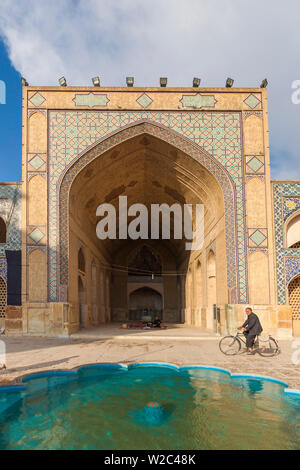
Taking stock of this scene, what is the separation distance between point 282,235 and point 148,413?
28.9 feet

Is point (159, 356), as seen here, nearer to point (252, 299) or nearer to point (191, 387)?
point (191, 387)

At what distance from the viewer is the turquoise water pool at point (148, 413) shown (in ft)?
10.8

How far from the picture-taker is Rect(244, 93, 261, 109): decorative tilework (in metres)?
12.5

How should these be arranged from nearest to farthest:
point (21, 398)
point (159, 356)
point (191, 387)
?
point (21, 398)
point (191, 387)
point (159, 356)

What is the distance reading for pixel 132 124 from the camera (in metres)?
12.5

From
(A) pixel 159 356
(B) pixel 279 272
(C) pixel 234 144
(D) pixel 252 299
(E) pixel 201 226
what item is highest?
(C) pixel 234 144

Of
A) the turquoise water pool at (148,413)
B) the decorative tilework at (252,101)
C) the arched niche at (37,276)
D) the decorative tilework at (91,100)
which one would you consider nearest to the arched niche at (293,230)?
the decorative tilework at (252,101)

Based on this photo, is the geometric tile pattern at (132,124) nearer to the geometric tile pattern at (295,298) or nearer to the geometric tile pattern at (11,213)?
the geometric tile pattern at (11,213)

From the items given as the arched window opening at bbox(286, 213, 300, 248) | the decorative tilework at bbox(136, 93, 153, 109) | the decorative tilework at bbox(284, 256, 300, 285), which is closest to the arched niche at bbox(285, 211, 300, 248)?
the arched window opening at bbox(286, 213, 300, 248)

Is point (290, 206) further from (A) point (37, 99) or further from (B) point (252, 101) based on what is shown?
(A) point (37, 99)

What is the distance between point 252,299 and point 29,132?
349 inches

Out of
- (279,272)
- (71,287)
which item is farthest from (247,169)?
(71,287)

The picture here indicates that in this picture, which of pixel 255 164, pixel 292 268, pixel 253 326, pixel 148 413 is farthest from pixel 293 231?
pixel 148 413

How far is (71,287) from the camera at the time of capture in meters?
12.0
